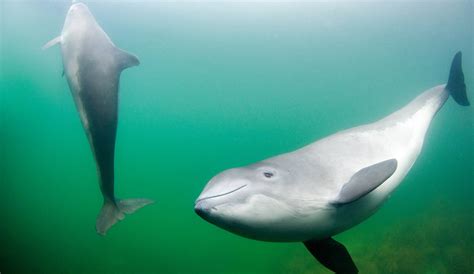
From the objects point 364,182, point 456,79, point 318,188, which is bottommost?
point 318,188

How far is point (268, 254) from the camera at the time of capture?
1522cm

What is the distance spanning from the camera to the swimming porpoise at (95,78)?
520cm

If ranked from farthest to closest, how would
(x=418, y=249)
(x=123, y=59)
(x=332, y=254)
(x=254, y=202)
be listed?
(x=418, y=249)
(x=123, y=59)
(x=332, y=254)
(x=254, y=202)

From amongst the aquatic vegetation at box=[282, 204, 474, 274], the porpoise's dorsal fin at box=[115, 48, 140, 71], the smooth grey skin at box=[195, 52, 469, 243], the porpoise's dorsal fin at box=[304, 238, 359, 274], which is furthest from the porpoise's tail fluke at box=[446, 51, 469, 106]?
the aquatic vegetation at box=[282, 204, 474, 274]

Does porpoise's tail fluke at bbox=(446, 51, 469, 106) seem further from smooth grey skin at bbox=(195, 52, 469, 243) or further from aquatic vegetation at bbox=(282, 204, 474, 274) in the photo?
aquatic vegetation at bbox=(282, 204, 474, 274)

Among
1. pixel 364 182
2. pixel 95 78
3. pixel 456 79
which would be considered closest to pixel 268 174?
pixel 364 182

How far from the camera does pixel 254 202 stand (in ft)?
8.73

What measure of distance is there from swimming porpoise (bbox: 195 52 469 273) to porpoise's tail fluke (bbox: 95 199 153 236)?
3425 mm

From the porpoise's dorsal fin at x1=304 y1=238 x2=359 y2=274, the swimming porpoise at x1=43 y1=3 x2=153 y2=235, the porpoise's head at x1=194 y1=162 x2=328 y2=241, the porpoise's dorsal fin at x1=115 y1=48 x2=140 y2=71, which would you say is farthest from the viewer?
the porpoise's dorsal fin at x1=115 y1=48 x2=140 y2=71

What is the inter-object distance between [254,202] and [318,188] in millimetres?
696

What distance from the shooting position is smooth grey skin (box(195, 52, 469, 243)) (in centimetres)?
262

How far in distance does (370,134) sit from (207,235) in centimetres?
1873

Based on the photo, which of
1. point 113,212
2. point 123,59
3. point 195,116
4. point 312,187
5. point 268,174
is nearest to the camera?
point 268,174

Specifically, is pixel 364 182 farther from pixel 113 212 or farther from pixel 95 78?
pixel 113 212
